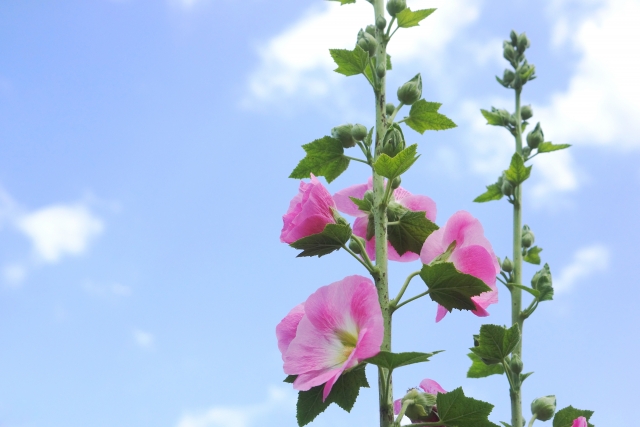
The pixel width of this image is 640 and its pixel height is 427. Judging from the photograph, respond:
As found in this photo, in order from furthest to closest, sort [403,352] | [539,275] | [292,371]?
[539,275], [292,371], [403,352]

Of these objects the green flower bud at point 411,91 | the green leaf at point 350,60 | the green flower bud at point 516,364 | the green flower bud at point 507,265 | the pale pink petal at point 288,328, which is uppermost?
the green leaf at point 350,60

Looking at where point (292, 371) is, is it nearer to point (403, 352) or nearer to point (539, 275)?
point (403, 352)

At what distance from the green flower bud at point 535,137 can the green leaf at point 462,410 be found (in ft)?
10.1

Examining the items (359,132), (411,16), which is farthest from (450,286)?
(411,16)

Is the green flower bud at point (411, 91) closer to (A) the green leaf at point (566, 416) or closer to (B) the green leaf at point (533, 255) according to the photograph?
(A) the green leaf at point (566, 416)

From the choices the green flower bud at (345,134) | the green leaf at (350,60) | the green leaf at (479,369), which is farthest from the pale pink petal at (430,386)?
the green leaf at (479,369)

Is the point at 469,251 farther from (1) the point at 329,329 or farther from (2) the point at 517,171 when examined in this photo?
(2) the point at 517,171

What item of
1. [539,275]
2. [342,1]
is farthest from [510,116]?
[342,1]

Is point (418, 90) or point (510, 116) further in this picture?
point (510, 116)

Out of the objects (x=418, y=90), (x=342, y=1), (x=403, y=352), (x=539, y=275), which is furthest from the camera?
(x=539, y=275)

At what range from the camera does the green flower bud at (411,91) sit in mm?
2498

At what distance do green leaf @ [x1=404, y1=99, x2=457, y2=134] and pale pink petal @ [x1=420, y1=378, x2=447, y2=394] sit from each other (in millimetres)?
988

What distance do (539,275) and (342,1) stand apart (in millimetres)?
2241

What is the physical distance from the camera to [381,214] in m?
2.30
